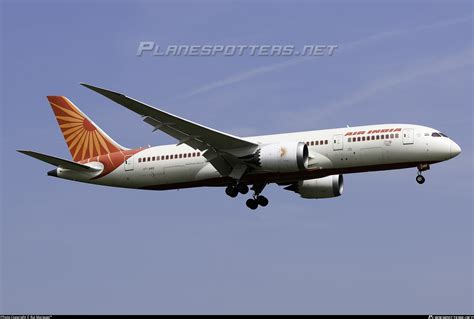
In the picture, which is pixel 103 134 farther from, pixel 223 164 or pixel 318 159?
pixel 318 159

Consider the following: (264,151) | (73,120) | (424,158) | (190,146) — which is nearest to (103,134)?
(73,120)

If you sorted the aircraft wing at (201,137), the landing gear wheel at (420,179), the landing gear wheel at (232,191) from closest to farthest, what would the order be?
the aircraft wing at (201,137) → the landing gear wheel at (420,179) → the landing gear wheel at (232,191)

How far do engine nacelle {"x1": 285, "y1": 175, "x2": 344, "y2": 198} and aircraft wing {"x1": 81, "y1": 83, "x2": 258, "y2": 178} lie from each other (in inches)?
238

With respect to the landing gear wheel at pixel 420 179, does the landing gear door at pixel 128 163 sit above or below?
above

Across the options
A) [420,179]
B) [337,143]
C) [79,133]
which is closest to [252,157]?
[337,143]

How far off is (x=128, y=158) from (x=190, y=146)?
4912mm

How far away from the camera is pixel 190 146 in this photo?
4959 cm

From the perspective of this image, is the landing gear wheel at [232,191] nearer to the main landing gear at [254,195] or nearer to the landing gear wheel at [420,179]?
the main landing gear at [254,195]

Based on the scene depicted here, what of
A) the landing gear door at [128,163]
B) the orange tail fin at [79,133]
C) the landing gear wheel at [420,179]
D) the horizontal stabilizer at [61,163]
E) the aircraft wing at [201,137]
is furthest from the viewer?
the orange tail fin at [79,133]

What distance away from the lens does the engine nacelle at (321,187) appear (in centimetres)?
5447

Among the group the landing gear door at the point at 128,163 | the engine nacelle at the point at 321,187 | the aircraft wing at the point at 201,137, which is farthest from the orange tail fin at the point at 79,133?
the engine nacelle at the point at 321,187

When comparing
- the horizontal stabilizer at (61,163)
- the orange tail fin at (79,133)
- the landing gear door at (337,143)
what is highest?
the orange tail fin at (79,133)

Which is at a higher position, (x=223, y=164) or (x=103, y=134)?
(x=103, y=134)

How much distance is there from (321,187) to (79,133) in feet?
46.8
